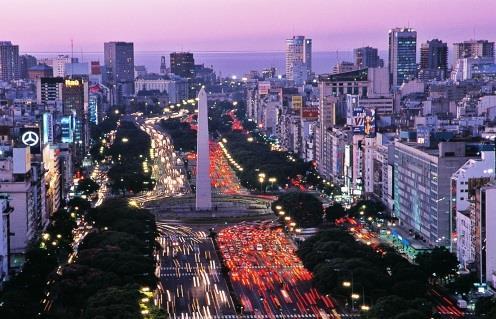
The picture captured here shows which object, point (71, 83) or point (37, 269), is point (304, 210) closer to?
point (37, 269)

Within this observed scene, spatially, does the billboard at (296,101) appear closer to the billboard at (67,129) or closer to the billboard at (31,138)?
the billboard at (67,129)

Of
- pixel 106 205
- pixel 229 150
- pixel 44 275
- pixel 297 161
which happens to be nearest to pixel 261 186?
pixel 297 161

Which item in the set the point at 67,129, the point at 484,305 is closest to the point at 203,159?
the point at 484,305

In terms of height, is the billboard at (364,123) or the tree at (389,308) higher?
the billboard at (364,123)

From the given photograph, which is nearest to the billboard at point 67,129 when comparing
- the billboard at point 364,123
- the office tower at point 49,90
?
the office tower at point 49,90

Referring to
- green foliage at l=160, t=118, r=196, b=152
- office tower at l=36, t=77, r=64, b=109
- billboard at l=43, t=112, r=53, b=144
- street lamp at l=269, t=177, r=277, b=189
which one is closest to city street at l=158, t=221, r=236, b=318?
street lamp at l=269, t=177, r=277, b=189

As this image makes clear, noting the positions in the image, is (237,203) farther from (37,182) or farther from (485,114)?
(485,114)

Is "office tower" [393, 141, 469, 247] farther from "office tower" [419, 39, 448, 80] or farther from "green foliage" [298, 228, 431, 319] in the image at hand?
"office tower" [419, 39, 448, 80]
